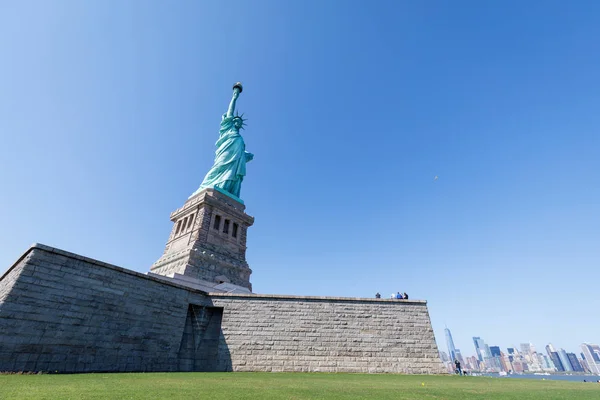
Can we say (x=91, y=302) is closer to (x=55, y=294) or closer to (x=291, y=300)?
(x=55, y=294)

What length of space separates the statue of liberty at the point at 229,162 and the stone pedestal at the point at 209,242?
2191 mm

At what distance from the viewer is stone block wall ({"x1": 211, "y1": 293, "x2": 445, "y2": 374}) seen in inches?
509

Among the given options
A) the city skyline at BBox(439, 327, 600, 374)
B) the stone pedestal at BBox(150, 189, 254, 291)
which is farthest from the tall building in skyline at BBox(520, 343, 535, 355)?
the stone pedestal at BBox(150, 189, 254, 291)

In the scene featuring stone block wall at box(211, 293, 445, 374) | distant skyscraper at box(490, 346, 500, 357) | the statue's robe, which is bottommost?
stone block wall at box(211, 293, 445, 374)

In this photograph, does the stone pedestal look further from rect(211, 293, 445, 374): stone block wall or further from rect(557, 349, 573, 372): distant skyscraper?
rect(557, 349, 573, 372): distant skyscraper

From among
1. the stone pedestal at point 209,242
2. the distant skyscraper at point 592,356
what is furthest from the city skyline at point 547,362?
the stone pedestal at point 209,242

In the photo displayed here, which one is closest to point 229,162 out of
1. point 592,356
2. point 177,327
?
point 177,327

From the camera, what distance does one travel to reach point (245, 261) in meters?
30.3

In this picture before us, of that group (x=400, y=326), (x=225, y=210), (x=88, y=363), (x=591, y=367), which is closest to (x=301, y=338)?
(x=400, y=326)

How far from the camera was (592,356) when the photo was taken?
110 metres

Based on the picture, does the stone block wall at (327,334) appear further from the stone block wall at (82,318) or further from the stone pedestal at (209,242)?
the stone pedestal at (209,242)

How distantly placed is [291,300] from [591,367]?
15266 centimetres

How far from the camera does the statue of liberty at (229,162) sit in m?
33.4

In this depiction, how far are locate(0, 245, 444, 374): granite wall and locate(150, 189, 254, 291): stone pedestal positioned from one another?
11.0 m
